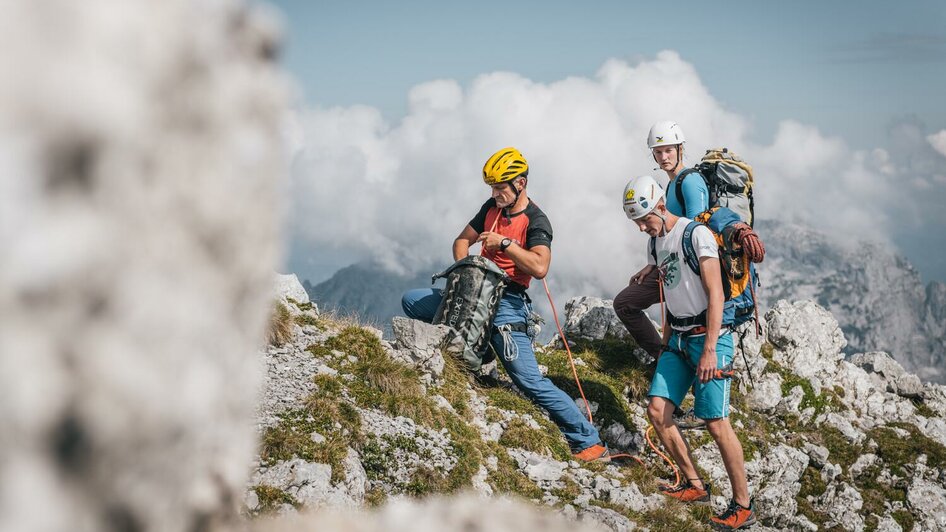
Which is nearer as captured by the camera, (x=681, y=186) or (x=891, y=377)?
(x=681, y=186)

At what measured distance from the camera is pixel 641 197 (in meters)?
9.48

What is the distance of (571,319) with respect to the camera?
1656 cm

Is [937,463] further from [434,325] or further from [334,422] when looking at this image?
[334,422]

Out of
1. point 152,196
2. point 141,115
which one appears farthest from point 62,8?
point 152,196

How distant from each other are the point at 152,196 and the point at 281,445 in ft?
21.4

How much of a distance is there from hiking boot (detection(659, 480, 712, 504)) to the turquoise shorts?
1.72 m

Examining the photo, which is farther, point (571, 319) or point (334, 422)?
point (571, 319)

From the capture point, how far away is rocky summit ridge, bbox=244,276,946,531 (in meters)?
8.06

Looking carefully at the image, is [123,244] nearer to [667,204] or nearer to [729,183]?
[667,204]

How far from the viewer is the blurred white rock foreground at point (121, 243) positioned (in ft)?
4.22

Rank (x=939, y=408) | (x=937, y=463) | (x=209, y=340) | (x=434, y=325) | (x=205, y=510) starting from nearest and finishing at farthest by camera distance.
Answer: (x=209, y=340) < (x=205, y=510) < (x=434, y=325) < (x=937, y=463) < (x=939, y=408)

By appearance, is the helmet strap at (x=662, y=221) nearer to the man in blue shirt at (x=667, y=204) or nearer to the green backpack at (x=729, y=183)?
the man in blue shirt at (x=667, y=204)

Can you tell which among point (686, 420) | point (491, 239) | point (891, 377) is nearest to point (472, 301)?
point (491, 239)

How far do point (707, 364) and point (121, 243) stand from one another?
855cm
